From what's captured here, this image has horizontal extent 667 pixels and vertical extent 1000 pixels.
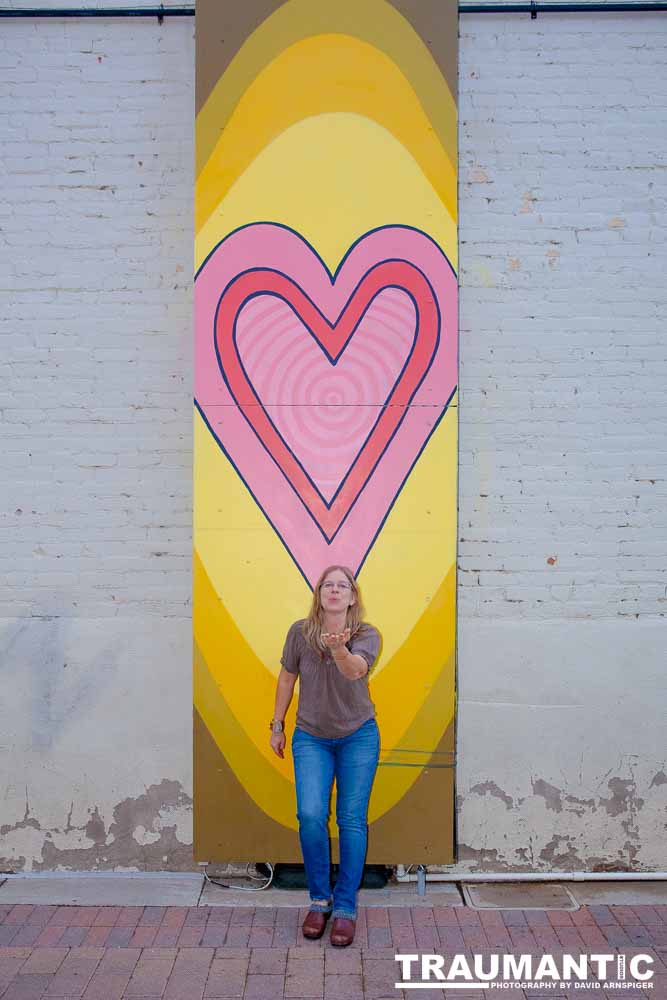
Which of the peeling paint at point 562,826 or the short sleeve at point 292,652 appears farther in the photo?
the peeling paint at point 562,826

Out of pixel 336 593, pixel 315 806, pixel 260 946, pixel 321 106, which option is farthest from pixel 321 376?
pixel 260 946

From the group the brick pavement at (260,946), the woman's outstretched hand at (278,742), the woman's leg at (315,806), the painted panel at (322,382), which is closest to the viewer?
the brick pavement at (260,946)

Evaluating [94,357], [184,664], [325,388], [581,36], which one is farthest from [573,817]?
[581,36]

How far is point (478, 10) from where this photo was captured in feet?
16.1

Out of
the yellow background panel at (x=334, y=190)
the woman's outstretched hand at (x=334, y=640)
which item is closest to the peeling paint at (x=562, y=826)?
the woman's outstretched hand at (x=334, y=640)

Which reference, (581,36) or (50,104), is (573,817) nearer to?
(581,36)

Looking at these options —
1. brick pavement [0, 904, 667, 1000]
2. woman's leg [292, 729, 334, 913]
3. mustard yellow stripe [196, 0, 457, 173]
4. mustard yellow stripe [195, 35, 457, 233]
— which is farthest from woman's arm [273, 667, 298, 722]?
mustard yellow stripe [196, 0, 457, 173]

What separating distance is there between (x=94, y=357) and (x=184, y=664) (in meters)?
1.79

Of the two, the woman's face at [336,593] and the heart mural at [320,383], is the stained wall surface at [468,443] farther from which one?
the woman's face at [336,593]

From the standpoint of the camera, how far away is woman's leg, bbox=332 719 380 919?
421 centimetres

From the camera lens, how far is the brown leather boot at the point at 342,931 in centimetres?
409

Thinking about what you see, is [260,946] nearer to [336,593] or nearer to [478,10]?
[336,593]

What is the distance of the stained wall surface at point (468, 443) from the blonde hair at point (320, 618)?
32.3 inches

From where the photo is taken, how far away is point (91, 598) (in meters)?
4.95
